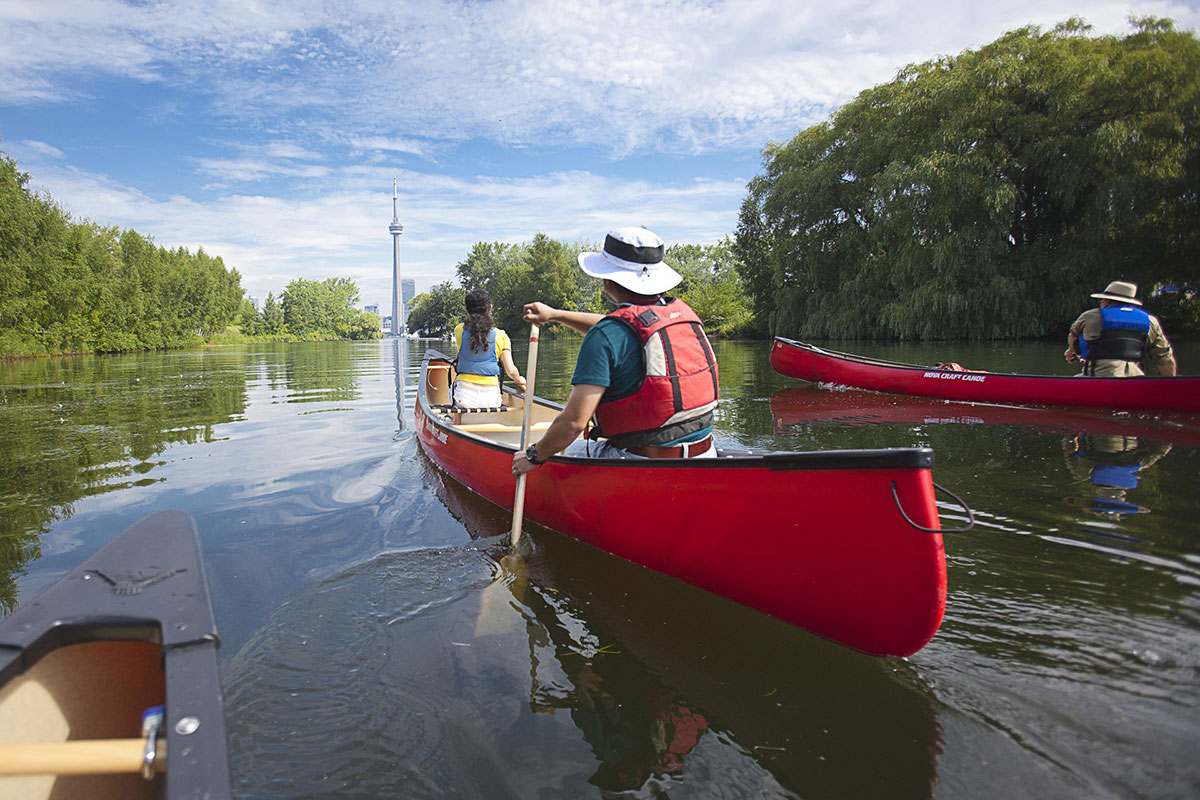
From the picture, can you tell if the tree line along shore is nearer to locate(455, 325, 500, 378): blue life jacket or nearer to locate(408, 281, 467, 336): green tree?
locate(455, 325, 500, 378): blue life jacket

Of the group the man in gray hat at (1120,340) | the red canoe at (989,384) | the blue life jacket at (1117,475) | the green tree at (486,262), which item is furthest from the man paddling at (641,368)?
the green tree at (486,262)

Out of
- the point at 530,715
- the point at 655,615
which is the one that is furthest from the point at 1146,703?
the point at 530,715

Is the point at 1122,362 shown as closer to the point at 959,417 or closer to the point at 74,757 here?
the point at 959,417

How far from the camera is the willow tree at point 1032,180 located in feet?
63.2

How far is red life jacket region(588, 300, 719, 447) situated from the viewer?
11.4ft

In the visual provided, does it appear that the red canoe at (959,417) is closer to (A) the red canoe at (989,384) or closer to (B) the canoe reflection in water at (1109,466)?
(A) the red canoe at (989,384)

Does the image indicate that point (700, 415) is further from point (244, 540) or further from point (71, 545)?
point (71, 545)

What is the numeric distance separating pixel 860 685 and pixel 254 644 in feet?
9.45

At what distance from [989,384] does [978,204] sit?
15304 mm

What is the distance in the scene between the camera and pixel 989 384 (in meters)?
9.66

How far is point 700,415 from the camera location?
3.70 metres

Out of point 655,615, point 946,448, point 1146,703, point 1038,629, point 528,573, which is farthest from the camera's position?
point 946,448

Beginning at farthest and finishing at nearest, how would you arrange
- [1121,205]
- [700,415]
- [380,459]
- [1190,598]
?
[1121,205] < [380,459] < [700,415] < [1190,598]

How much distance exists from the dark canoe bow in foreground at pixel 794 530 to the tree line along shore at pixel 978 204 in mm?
21792
